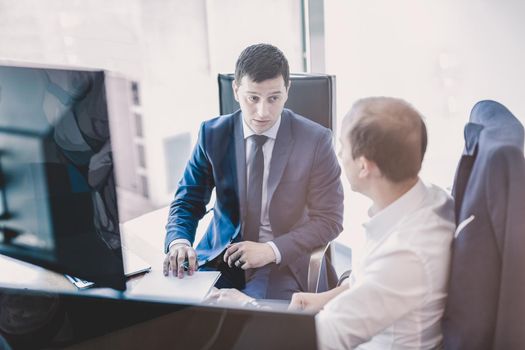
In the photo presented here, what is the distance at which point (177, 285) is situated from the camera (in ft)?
3.34

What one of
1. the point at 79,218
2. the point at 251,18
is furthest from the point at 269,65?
the point at 79,218

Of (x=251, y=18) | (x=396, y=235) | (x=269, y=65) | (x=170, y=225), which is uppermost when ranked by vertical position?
(x=251, y=18)

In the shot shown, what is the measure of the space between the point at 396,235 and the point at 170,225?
0.66 m

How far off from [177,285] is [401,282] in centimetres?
48

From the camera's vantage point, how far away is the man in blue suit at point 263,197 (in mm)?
1256

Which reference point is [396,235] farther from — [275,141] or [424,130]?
[275,141]

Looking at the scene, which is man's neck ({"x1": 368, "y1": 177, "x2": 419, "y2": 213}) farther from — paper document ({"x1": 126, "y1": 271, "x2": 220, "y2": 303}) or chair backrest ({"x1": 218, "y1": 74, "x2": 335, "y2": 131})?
chair backrest ({"x1": 218, "y1": 74, "x2": 335, "y2": 131})

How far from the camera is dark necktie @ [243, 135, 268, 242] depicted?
127 centimetres

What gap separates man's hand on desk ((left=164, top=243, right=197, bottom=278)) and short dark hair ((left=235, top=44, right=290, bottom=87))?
448 mm

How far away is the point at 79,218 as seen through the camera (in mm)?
911

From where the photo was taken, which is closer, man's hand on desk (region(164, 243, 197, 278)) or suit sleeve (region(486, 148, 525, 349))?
suit sleeve (region(486, 148, 525, 349))

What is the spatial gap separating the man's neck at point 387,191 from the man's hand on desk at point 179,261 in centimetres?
47

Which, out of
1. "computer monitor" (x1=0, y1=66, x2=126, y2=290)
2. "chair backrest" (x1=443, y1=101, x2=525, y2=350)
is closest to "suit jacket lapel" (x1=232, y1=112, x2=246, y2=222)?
"computer monitor" (x1=0, y1=66, x2=126, y2=290)

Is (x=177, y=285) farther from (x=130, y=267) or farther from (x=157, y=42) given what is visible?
(x=157, y=42)
